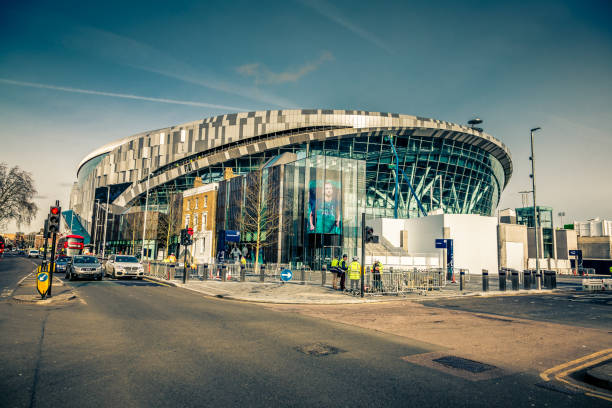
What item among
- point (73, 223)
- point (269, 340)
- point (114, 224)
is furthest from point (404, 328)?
point (73, 223)

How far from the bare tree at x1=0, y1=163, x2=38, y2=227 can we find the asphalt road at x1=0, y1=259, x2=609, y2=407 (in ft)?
133

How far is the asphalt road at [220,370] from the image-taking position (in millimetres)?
4973

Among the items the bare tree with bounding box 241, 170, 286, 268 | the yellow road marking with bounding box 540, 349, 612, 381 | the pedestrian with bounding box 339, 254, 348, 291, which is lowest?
the yellow road marking with bounding box 540, 349, 612, 381

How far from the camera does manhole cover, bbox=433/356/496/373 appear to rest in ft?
22.0

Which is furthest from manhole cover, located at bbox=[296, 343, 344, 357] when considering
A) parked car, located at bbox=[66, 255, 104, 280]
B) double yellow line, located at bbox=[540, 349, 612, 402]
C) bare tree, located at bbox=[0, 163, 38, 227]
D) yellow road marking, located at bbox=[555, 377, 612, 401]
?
bare tree, located at bbox=[0, 163, 38, 227]

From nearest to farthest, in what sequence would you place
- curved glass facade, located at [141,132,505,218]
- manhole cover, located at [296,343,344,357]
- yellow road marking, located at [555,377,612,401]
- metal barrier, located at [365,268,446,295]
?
yellow road marking, located at [555,377,612,401] → manhole cover, located at [296,343,344,357] → metal barrier, located at [365,268,446,295] → curved glass facade, located at [141,132,505,218]

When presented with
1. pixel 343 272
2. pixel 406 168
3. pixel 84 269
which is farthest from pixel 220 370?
pixel 406 168

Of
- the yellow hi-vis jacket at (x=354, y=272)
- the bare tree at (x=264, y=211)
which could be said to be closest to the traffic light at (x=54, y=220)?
the yellow hi-vis jacket at (x=354, y=272)

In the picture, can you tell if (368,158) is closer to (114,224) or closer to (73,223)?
(114,224)

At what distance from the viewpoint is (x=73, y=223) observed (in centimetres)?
11156

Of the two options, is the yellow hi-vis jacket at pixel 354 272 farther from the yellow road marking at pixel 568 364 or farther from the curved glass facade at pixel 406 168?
the curved glass facade at pixel 406 168

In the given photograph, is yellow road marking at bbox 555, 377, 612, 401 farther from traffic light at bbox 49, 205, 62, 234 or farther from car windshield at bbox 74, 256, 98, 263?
car windshield at bbox 74, 256, 98, 263

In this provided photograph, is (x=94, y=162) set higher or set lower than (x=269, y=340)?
higher

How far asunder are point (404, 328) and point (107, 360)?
7423 millimetres
